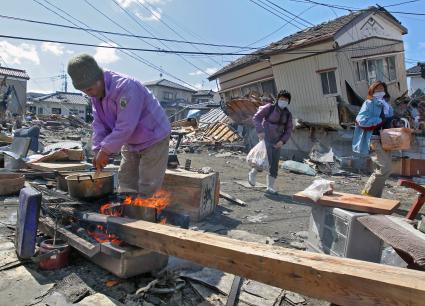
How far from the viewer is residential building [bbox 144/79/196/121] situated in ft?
164

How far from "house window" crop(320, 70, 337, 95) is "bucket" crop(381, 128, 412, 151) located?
32.8 feet

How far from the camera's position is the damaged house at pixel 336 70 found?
14.6 metres

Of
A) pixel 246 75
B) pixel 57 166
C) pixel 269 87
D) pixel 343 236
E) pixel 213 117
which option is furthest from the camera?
pixel 213 117

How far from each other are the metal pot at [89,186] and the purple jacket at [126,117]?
342mm

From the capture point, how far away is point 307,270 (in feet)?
5.97

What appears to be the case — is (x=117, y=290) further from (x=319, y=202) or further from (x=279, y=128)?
(x=279, y=128)

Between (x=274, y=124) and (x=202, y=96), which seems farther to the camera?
(x=202, y=96)

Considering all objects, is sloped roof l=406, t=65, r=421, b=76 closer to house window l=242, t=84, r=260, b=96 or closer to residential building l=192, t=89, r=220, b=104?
house window l=242, t=84, r=260, b=96

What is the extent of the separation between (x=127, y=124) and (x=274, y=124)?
15.1ft

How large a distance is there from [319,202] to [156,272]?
68.9 inches

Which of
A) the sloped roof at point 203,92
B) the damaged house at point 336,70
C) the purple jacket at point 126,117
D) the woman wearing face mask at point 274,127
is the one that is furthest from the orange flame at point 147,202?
the sloped roof at point 203,92

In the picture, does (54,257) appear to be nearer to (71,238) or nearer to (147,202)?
(71,238)

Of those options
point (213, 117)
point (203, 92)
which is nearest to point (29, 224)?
point (213, 117)

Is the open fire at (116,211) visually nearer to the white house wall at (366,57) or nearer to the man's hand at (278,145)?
the man's hand at (278,145)
